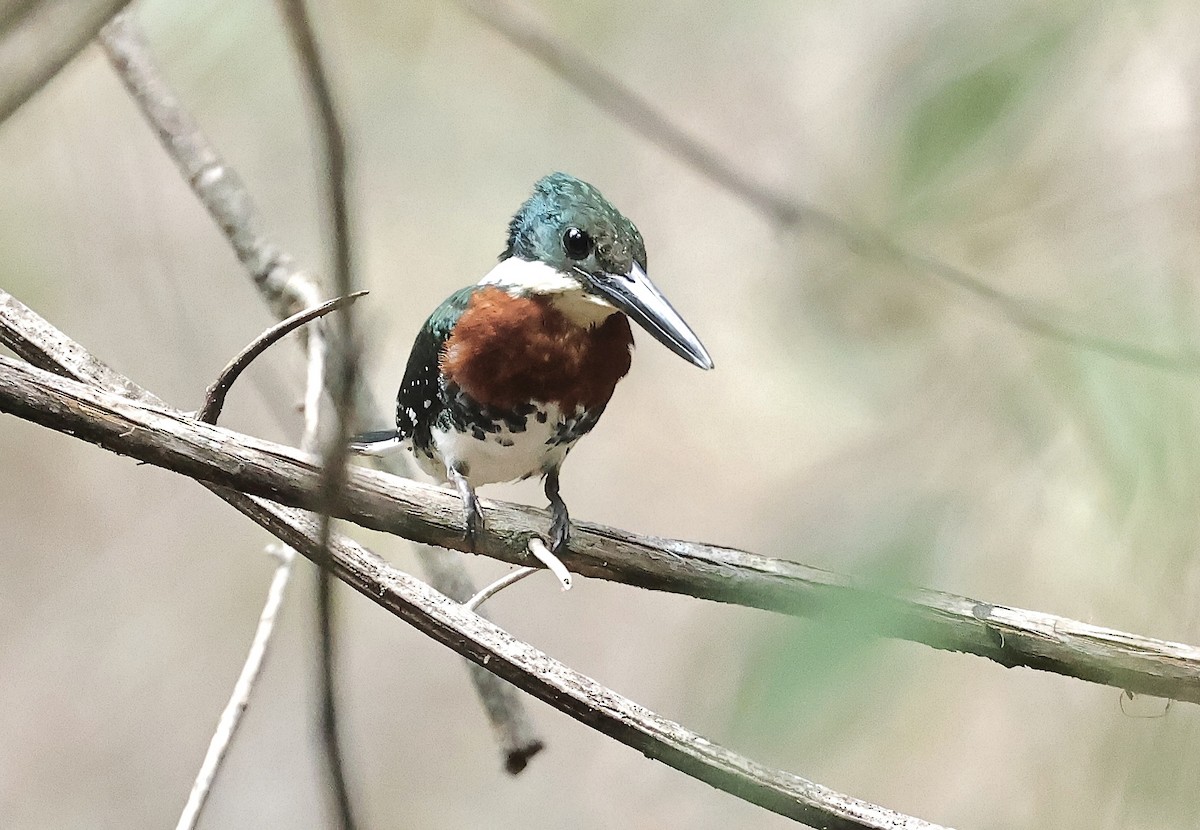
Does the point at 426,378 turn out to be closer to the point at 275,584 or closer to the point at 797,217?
the point at 275,584

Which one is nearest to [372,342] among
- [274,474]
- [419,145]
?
[274,474]

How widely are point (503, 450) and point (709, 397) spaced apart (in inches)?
38.4

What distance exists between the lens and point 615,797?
2014 millimetres

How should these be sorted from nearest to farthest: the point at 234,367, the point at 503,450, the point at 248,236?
the point at 234,367, the point at 503,450, the point at 248,236

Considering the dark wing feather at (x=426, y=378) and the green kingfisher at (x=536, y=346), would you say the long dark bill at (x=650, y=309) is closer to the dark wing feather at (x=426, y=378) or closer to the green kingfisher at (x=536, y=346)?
the green kingfisher at (x=536, y=346)

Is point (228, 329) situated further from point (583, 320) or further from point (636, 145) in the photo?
point (583, 320)

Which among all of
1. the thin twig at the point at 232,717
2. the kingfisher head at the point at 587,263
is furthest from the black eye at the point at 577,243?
the thin twig at the point at 232,717

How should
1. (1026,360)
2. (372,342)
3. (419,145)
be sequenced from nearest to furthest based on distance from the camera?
(372,342)
(1026,360)
(419,145)

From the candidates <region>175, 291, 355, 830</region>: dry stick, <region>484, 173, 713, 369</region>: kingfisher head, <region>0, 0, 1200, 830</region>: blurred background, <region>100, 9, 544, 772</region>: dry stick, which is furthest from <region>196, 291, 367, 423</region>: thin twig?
<region>100, 9, 544, 772</region>: dry stick

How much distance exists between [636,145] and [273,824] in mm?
1433

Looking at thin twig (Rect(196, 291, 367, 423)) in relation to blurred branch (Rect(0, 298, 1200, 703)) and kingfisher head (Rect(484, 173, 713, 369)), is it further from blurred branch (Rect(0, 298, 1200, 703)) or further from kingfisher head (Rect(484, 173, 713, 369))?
kingfisher head (Rect(484, 173, 713, 369))

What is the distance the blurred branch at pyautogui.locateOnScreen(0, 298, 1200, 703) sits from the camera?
692 mm

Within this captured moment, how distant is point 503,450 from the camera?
1.12 meters

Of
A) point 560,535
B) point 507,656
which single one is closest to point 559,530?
point 560,535
